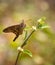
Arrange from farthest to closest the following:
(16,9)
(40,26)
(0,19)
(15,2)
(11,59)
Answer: (15,2)
(16,9)
(0,19)
(11,59)
(40,26)

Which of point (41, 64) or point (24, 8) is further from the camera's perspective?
point (24, 8)

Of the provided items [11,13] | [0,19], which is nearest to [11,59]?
[0,19]

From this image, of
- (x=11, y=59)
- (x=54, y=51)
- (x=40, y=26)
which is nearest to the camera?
(x=40, y=26)

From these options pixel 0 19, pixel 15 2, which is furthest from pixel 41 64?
pixel 15 2

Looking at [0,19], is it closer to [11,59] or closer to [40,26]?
[11,59]

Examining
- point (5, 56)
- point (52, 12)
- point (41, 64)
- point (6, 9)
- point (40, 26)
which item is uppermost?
point (40, 26)

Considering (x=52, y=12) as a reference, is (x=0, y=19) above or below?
above

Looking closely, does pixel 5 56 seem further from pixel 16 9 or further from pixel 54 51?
pixel 16 9
